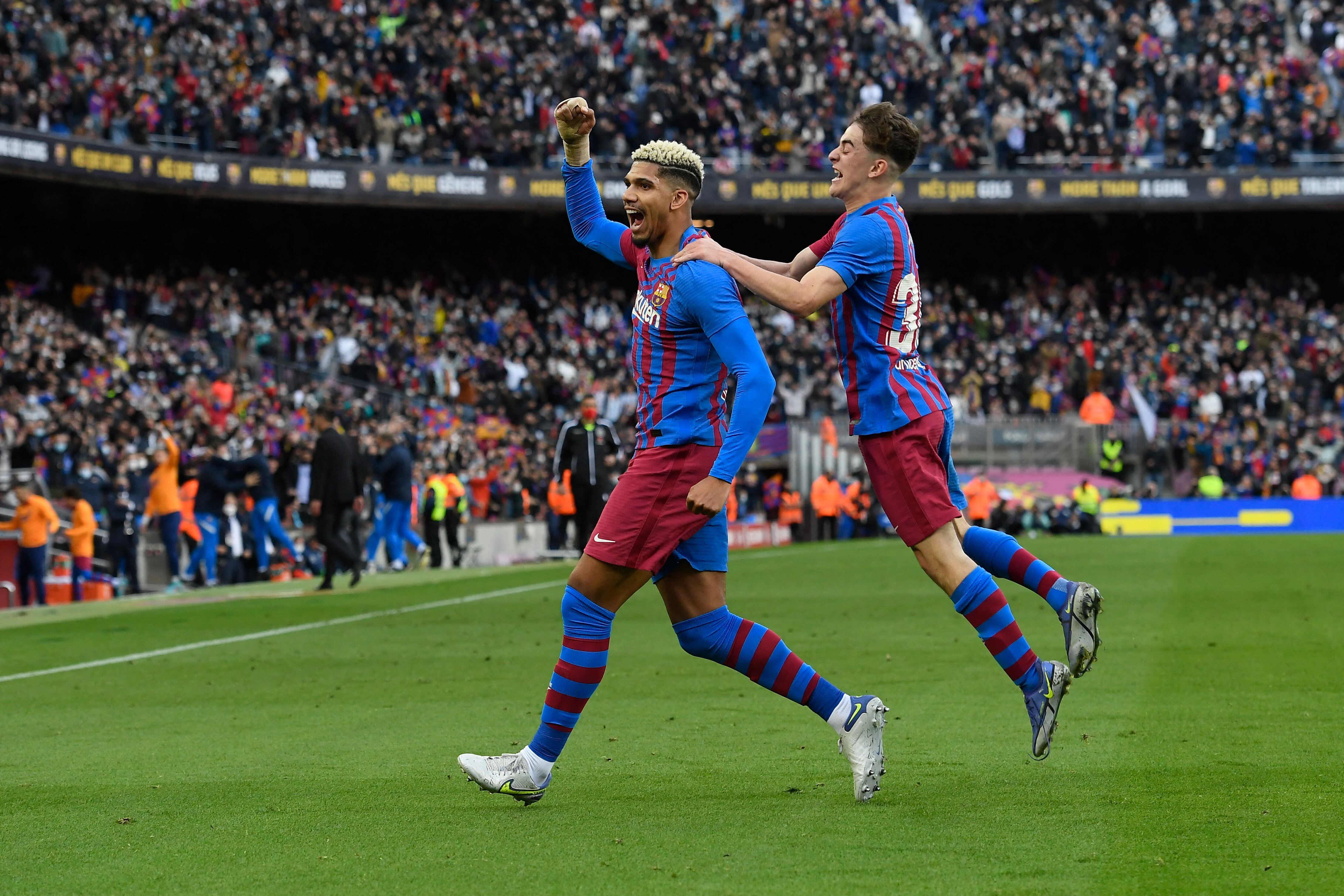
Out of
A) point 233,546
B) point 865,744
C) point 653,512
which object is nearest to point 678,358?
point 653,512

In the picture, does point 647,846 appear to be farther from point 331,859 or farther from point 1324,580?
point 1324,580

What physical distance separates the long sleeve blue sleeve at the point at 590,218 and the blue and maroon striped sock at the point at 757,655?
4.59 feet

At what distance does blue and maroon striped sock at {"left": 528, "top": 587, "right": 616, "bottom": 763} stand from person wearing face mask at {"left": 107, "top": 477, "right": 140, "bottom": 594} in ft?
54.0

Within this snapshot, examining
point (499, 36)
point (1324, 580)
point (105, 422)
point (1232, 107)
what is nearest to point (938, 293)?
point (1232, 107)

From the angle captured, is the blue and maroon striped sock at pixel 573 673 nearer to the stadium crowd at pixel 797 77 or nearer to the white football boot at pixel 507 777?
the white football boot at pixel 507 777

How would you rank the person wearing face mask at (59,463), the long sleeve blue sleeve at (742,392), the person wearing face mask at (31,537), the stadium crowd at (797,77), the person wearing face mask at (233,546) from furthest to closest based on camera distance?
the stadium crowd at (797,77) < the person wearing face mask at (59,463) < the person wearing face mask at (233,546) < the person wearing face mask at (31,537) < the long sleeve blue sleeve at (742,392)

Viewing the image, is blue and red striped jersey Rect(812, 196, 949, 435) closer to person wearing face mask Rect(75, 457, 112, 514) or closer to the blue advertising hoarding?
person wearing face mask Rect(75, 457, 112, 514)

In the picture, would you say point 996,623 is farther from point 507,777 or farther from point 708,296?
point 507,777

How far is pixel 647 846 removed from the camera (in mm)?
4410

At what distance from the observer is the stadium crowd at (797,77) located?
120 ft

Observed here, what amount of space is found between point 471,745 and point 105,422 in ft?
62.6

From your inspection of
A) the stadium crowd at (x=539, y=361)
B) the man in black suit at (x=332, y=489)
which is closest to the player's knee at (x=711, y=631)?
the man in black suit at (x=332, y=489)

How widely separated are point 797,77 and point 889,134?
117ft

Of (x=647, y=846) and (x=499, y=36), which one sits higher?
(x=499, y=36)
